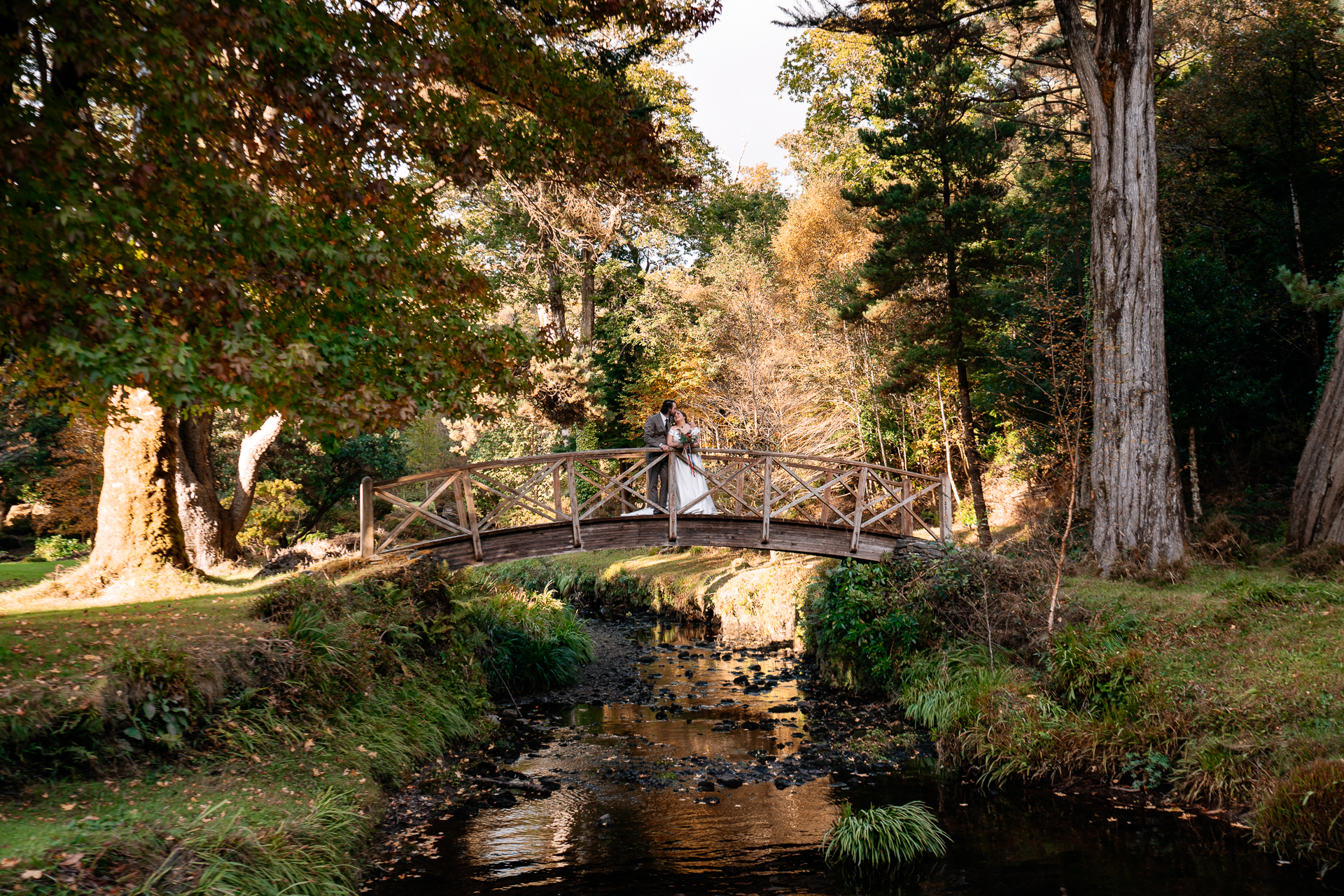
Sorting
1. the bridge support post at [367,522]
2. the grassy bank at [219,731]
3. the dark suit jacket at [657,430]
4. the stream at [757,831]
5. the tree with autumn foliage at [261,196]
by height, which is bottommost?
the stream at [757,831]

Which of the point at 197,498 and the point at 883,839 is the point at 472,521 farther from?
the point at 883,839

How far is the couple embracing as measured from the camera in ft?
42.4

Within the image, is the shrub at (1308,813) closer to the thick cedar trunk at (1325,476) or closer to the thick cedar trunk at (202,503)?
the thick cedar trunk at (1325,476)

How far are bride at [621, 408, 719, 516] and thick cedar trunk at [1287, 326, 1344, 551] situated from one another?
8131 millimetres

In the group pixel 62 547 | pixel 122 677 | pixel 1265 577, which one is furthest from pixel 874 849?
pixel 62 547

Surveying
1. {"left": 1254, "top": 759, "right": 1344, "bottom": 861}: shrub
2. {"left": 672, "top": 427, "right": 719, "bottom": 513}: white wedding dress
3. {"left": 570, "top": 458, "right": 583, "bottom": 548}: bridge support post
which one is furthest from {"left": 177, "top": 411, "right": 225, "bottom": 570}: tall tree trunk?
{"left": 1254, "top": 759, "right": 1344, "bottom": 861}: shrub

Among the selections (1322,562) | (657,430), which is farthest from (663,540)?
(1322,562)

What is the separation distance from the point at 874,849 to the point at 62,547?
70.8ft

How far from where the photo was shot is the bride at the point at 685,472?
12.8m

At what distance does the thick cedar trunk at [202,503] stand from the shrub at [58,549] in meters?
11.5

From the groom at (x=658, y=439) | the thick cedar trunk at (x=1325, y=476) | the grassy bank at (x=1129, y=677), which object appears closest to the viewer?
the grassy bank at (x=1129, y=677)

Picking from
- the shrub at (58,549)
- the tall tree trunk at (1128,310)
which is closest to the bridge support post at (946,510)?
the tall tree trunk at (1128,310)

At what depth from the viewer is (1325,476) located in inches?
421

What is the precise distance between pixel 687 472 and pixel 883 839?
766cm
